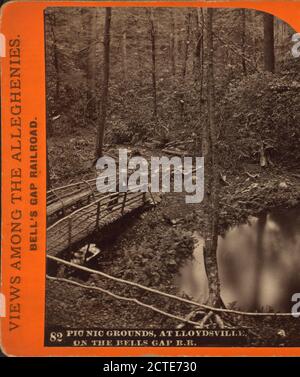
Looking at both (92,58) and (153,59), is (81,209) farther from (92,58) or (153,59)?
(153,59)

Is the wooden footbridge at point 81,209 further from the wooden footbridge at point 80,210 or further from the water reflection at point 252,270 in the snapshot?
the water reflection at point 252,270

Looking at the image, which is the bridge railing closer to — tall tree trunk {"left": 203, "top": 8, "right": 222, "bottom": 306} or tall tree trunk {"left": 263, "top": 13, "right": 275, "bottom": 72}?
tall tree trunk {"left": 203, "top": 8, "right": 222, "bottom": 306}

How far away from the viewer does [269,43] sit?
3.92m

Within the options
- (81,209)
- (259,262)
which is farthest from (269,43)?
(81,209)

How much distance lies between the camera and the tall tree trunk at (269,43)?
386 centimetres

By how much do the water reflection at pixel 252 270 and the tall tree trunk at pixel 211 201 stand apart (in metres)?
0.05

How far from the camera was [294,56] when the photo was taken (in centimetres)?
392

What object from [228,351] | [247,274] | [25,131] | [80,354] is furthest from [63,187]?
[228,351]

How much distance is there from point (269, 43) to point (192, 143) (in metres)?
1.05

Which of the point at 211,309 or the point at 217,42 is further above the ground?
the point at 217,42

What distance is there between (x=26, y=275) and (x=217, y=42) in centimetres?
248
